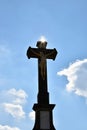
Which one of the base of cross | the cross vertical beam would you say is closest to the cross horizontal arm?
the cross vertical beam

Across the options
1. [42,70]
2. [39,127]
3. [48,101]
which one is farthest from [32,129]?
[42,70]

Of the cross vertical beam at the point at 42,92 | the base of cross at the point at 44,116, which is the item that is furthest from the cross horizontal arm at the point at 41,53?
the base of cross at the point at 44,116

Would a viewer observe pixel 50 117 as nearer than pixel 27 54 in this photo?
Yes

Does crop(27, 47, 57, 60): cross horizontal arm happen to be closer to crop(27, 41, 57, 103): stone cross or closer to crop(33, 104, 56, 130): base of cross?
crop(27, 41, 57, 103): stone cross

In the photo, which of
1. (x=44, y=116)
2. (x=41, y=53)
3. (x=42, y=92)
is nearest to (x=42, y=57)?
(x=41, y=53)

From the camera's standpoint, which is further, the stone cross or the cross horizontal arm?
the cross horizontal arm

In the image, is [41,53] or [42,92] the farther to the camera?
[41,53]

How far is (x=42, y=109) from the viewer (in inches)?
632

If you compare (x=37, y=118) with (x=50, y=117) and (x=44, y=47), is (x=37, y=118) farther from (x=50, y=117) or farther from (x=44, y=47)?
(x=44, y=47)

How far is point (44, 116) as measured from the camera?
16062 millimetres

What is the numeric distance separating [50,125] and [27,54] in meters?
3.41

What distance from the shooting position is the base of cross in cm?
1592

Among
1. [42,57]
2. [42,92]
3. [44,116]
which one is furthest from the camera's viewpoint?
[42,57]

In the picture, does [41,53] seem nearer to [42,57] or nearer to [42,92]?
[42,57]
